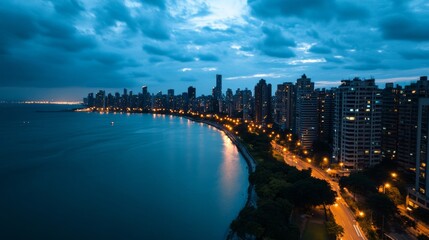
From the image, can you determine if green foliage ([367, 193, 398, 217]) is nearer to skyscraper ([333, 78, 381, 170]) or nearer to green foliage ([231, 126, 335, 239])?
green foliage ([231, 126, 335, 239])

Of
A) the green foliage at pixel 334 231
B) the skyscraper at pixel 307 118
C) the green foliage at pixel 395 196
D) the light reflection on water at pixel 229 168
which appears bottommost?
the light reflection on water at pixel 229 168

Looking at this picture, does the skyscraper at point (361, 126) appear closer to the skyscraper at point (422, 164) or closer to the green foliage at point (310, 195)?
the skyscraper at point (422, 164)

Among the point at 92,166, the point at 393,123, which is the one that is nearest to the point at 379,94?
the point at 393,123

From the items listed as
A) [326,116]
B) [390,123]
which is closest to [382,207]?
[390,123]

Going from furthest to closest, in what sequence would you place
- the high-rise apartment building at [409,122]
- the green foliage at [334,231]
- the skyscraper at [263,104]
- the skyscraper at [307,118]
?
the skyscraper at [263,104]
the skyscraper at [307,118]
the high-rise apartment building at [409,122]
the green foliage at [334,231]

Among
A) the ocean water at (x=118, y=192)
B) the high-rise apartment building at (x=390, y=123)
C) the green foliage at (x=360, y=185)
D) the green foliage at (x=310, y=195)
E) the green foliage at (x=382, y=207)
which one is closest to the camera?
the green foliage at (x=382, y=207)

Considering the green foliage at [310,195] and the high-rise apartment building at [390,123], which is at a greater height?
the high-rise apartment building at [390,123]

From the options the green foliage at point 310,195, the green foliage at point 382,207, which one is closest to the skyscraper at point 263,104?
the green foliage at point 310,195
